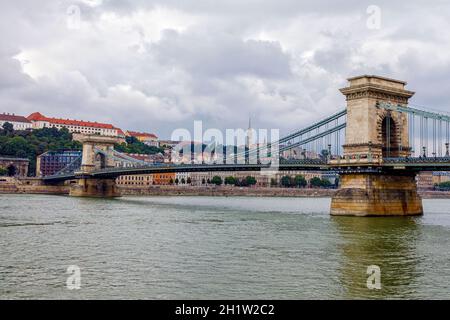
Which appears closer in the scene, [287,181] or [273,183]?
[287,181]

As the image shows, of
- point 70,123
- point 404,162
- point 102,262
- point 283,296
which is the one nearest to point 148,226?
point 102,262

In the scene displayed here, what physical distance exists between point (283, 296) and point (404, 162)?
2701cm

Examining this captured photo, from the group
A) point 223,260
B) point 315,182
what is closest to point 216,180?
point 315,182

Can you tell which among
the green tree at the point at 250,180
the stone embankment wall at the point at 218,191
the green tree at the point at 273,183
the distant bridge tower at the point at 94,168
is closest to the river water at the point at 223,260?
the distant bridge tower at the point at 94,168

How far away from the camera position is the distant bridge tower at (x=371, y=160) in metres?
42.1

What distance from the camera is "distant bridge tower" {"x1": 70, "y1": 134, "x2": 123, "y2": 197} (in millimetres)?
91438

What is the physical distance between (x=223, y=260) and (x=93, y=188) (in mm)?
72707

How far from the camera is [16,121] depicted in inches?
Result: 6457

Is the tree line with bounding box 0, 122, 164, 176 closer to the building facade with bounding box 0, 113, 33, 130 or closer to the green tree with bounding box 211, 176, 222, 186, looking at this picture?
the building facade with bounding box 0, 113, 33, 130

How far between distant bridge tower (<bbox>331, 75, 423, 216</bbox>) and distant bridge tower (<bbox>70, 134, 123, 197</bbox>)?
5482cm

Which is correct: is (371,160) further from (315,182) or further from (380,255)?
(315,182)

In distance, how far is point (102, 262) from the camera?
21500 millimetres

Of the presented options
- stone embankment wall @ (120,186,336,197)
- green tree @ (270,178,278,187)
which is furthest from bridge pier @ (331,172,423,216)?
green tree @ (270,178,278,187)
